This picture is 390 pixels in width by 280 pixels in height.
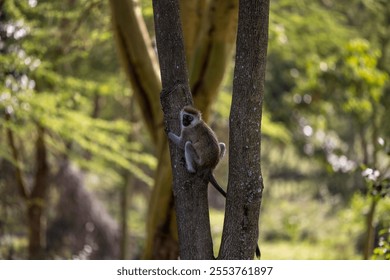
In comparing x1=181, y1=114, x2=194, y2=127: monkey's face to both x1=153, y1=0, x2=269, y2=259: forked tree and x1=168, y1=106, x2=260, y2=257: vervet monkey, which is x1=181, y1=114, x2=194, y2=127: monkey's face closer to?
x1=168, y1=106, x2=260, y2=257: vervet monkey

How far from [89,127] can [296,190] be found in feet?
36.6

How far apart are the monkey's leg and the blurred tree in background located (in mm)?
1273

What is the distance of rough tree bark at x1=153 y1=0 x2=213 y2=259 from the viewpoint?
154 inches

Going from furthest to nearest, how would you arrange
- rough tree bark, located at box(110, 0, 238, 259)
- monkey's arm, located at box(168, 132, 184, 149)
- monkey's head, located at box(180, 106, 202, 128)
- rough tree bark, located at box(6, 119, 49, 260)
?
rough tree bark, located at box(6, 119, 49, 260) < rough tree bark, located at box(110, 0, 238, 259) < monkey's head, located at box(180, 106, 202, 128) < monkey's arm, located at box(168, 132, 184, 149)

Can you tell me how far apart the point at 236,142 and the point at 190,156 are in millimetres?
790

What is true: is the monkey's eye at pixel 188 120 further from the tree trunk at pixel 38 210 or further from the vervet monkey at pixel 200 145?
the tree trunk at pixel 38 210

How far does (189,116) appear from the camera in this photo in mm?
4645

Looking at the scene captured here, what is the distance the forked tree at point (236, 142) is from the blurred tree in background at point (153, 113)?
4.05ft

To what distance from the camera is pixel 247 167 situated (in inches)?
151

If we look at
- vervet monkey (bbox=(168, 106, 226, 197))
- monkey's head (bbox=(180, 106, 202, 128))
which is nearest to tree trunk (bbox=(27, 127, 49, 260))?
vervet monkey (bbox=(168, 106, 226, 197))

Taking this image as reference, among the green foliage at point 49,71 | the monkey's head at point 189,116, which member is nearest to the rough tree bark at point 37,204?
the green foliage at point 49,71

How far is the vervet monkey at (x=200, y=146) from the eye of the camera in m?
4.55

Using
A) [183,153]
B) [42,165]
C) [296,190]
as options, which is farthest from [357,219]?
[296,190]

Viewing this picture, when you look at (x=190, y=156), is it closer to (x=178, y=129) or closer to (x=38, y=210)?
(x=178, y=129)
